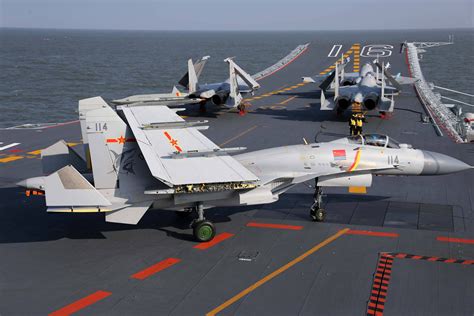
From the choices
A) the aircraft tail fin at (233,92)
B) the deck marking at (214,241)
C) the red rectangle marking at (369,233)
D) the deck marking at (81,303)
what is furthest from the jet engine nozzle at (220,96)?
the deck marking at (81,303)

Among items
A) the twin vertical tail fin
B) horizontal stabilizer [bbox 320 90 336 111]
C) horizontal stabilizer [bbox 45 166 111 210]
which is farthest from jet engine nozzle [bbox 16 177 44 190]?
horizontal stabilizer [bbox 320 90 336 111]

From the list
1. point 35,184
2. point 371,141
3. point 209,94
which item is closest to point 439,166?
point 371,141

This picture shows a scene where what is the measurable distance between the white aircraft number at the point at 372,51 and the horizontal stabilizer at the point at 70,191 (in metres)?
62.3

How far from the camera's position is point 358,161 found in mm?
17656

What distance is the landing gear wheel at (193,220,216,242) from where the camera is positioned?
1654cm

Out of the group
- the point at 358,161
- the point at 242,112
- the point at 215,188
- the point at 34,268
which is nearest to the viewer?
the point at 34,268

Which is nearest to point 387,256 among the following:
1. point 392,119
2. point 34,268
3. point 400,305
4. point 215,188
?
point 400,305

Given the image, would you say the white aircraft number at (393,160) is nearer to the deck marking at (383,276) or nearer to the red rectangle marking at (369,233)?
the red rectangle marking at (369,233)

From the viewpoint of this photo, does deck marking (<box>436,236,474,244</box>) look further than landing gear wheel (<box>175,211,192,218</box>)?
No

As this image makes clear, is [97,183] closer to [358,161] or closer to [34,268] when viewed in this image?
[34,268]

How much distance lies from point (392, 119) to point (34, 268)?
28.7 meters

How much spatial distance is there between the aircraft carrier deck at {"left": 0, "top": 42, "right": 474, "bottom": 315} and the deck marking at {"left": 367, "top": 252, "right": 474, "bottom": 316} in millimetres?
29

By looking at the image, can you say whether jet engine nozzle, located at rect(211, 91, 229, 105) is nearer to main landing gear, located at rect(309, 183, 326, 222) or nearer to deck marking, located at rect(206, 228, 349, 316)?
main landing gear, located at rect(309, 183, 326, 222)

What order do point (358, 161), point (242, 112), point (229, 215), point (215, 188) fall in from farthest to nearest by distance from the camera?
point (242, 112) → point (229, 215) → point (358, 161) → point (215, 188)
